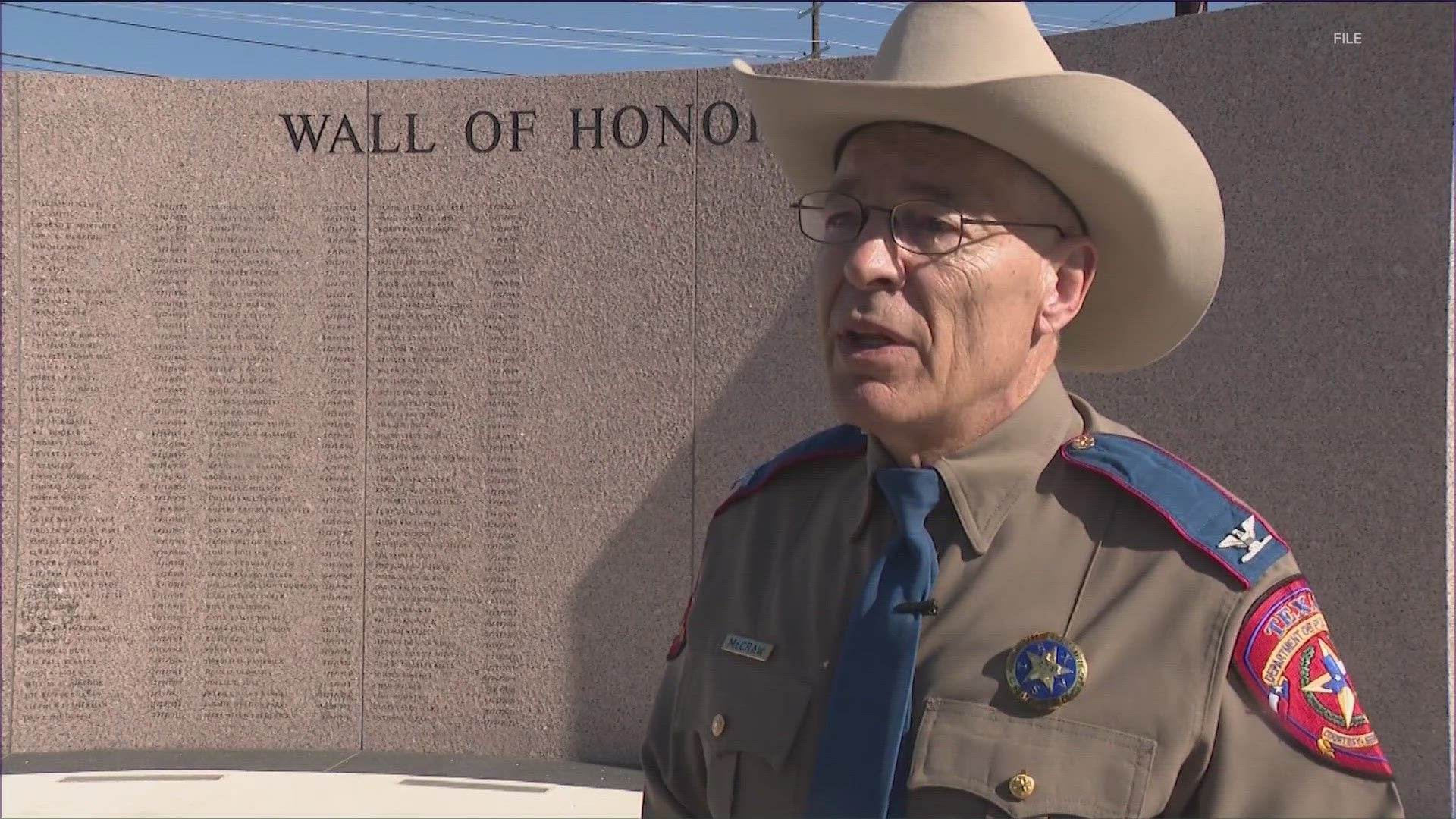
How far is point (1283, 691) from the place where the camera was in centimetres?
137

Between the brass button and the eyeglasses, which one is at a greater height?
the eyeglasses

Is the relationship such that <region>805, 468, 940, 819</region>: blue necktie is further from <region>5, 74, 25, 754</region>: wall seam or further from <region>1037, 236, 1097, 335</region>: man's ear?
<region>5, 74, 25, 754</region>: wall seam

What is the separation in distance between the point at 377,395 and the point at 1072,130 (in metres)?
3.91

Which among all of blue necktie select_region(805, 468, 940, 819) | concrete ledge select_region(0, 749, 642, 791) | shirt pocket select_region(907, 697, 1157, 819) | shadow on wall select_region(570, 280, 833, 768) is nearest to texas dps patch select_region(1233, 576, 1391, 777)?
shirt pocket select_region(907, 697, 1157, 819)

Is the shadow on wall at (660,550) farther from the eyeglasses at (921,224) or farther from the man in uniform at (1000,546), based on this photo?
the eyeglasses at (921,224)

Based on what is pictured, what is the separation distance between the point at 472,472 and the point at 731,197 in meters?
1.45

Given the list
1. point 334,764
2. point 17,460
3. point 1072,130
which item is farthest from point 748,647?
point 17,460

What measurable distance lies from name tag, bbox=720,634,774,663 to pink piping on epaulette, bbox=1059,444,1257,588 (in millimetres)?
455

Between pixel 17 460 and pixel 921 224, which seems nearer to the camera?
pixel 921 224

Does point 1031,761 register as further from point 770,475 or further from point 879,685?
point 770,475

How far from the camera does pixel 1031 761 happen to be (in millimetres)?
1416

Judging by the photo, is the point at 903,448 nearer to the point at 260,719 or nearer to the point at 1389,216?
the point at 1389,216

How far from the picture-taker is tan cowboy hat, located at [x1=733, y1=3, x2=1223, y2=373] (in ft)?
4.98

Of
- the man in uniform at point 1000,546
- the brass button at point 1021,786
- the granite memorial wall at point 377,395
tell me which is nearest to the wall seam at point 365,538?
the granite memorial wall at point 377,395
